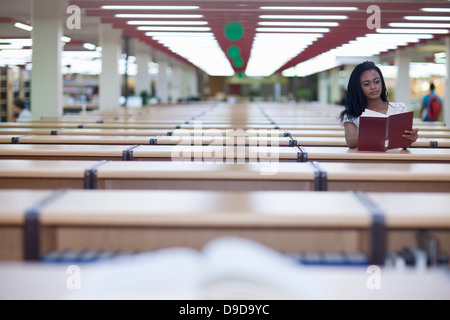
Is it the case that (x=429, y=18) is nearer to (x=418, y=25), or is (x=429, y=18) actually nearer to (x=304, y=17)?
(x=418, y=25)

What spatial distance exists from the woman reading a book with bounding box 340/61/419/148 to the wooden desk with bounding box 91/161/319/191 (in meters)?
0.90

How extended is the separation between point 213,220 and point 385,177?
112 cm

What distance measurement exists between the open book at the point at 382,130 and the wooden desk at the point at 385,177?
448 mm

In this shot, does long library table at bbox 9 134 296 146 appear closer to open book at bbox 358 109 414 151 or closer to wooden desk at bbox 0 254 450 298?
open book at bbox 358 109 414 151

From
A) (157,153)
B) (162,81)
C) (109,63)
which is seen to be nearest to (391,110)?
(157,153)

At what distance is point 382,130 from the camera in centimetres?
326

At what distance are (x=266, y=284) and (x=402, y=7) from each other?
5838mm

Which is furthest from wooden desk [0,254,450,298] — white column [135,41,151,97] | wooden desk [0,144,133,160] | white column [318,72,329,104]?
white column [318,72,329,104]

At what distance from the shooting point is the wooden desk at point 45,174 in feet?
8.18

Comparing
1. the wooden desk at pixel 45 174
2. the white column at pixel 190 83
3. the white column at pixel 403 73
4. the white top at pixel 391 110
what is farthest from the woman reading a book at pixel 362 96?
the white column at pixel 190 83

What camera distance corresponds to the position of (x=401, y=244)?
2.07 metres

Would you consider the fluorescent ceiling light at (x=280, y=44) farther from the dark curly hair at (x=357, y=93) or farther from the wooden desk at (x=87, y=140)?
the dark curly hair at (x=357, y=93)

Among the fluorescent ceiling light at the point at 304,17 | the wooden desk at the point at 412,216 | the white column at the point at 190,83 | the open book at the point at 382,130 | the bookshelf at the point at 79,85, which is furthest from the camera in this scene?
the white column at the point at 190,83
